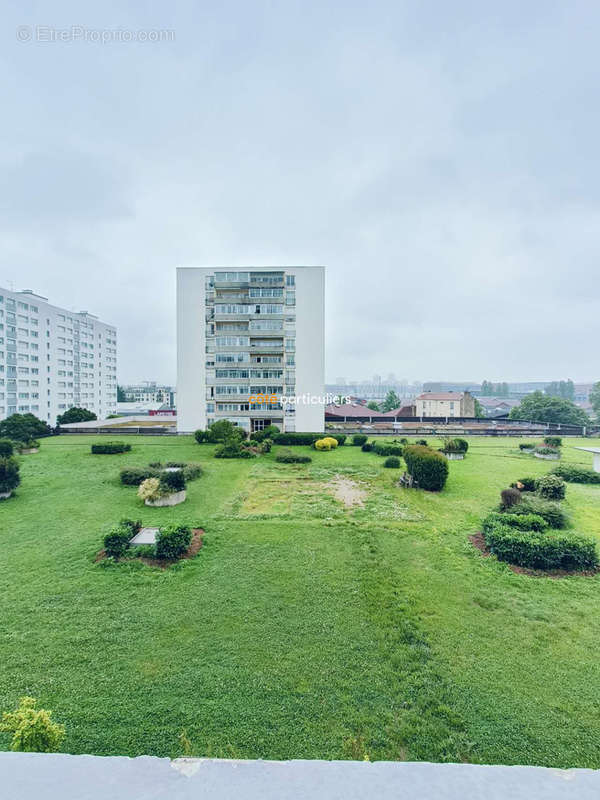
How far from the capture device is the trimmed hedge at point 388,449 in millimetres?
23434

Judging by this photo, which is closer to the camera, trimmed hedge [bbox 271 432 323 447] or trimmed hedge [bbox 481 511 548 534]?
trimmed hedge [bbox 481 511 548 534]

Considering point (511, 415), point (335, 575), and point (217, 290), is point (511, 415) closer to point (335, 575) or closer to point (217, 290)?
point (217, 290)

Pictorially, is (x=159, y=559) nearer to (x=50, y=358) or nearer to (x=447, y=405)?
(x=50, y=358)

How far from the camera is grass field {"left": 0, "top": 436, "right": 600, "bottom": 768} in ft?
14.4

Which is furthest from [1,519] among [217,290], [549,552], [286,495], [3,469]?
[217,290]

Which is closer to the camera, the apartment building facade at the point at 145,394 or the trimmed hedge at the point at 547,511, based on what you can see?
the trimmed hedge at the point at 547,511

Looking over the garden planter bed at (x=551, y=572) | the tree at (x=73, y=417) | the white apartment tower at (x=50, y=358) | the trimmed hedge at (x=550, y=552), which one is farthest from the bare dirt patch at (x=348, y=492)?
the white apartment tower at (x=50, y=358)

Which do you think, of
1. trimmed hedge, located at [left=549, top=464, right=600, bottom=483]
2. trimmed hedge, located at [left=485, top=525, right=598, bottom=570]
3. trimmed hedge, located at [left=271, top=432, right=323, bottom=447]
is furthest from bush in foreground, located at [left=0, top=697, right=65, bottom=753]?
trimmed hedge, located at [left=271, top=432, right=323, bottom=447]

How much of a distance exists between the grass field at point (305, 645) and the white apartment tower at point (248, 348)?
25.9m

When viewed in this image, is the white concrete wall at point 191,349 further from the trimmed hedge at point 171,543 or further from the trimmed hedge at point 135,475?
the trimmed hedge at point 171,543

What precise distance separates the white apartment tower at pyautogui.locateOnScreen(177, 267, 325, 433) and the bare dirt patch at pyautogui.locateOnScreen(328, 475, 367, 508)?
2022 centimetres

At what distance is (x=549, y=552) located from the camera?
27.7 ft

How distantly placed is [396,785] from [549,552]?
9553 millimetres

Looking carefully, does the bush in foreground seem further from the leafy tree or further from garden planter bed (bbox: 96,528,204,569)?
the leafy tree
